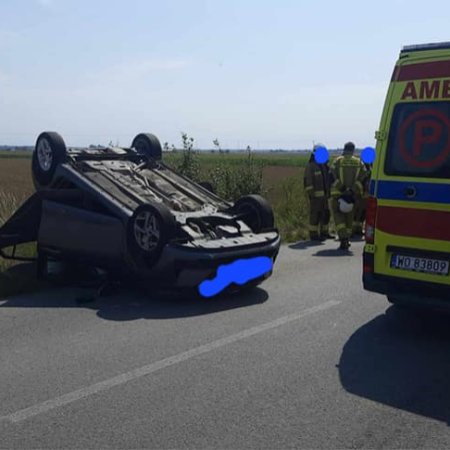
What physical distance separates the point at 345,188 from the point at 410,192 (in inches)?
220

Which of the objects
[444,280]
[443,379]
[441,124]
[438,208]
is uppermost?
[441,124]

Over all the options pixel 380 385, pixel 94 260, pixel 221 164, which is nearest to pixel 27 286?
pixel 94 260

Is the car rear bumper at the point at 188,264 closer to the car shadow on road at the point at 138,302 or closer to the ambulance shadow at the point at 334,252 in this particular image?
the car shadow on road at the point at 138,302

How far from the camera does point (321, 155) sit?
11.7m

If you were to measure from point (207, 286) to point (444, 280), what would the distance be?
2512 millimetres

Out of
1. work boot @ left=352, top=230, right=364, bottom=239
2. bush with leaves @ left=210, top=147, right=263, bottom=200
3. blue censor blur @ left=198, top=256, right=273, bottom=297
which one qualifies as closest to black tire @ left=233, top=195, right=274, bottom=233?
blue censor blur @ left=198, top=256, right=273, bottom=297

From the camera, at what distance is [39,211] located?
26.4ft

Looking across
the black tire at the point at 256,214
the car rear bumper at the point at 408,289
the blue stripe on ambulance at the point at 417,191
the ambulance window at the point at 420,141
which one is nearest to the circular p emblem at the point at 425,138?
the ambulance window at the point at 420,141

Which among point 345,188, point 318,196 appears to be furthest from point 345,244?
point 318,196

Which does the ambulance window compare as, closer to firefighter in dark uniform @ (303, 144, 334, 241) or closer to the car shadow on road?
the car shadow on road

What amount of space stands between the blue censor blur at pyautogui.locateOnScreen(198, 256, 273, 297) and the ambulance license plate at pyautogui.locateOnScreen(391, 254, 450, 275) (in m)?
1.92

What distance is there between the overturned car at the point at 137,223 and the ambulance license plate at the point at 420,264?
193cm

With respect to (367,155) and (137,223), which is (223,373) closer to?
(137,223)

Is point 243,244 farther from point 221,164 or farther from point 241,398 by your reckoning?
point 221,164
